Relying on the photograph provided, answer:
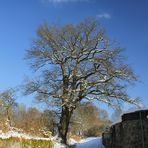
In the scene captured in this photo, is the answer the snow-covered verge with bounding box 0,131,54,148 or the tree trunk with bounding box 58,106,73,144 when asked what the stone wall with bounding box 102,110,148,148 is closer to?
the snow-covered verge with bounding box 0,131,54,148

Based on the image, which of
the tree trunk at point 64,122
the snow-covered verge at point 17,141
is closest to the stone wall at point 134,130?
the snow-covered verge at point 17,141

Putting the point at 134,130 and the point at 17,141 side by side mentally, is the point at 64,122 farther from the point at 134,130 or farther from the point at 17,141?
the point at 17,141

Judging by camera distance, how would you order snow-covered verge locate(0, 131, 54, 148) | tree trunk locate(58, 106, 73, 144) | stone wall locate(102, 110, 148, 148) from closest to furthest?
snow-covered verge locate(0, 131, 54, 148), stone wall locate(102, 110, 148, 148), tree trunk locate(58, 106, 73, 144)

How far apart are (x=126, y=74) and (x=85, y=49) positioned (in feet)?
11.2

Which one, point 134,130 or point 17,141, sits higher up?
point 134,130

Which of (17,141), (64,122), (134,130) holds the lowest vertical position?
(17,141)

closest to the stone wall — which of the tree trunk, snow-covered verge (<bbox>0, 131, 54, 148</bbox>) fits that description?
snow-covered verge (<bbox>0, 131, 54, 148</bbox>)

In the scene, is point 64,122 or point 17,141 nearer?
point 17,141

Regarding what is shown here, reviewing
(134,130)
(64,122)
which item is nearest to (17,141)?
(134,130)

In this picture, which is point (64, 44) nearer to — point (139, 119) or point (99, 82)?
point (99, 82)

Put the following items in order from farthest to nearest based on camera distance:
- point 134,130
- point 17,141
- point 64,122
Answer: point 64,122
point 134,130
point 17,141

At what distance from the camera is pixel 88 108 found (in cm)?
2731

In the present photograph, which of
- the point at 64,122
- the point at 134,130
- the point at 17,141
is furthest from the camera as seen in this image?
the point at 64,122

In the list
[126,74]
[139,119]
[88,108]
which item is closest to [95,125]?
[88,108]
